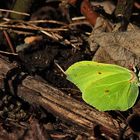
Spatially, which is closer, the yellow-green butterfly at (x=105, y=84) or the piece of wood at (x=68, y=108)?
the piece of wood at (x=68, y=108)

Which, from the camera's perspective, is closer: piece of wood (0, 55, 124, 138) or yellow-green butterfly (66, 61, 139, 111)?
piece of wood (0, 55, 124, 138)

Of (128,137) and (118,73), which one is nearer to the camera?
(128,137)

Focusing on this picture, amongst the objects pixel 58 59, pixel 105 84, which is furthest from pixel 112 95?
pixel 58 59

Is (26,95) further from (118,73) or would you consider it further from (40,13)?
(40,13)

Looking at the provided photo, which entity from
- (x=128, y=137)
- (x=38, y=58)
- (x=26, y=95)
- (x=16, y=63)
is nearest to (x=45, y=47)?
(x=38, y=58)
